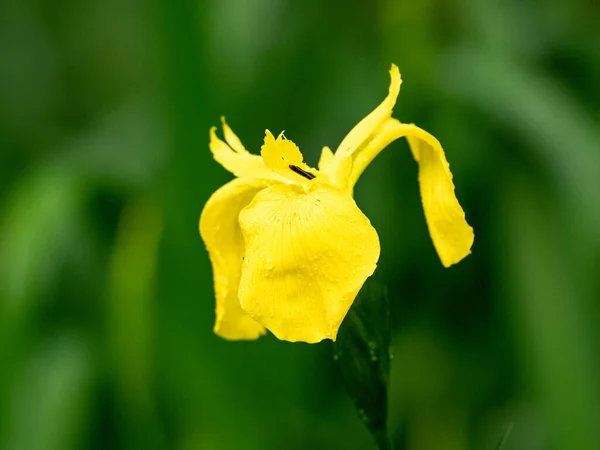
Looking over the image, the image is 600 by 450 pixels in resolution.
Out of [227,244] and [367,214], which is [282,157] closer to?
[227,244]

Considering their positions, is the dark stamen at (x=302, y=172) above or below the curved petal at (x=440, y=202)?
above

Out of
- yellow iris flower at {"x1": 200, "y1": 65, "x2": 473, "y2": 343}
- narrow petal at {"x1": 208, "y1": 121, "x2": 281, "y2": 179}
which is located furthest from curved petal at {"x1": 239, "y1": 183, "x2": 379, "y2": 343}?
narrow petal at {"x1": 208, "y1": 121, "x2": 281, "y2": 179}

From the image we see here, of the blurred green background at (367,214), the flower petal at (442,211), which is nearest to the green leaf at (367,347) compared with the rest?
the flower petal at (442,211)

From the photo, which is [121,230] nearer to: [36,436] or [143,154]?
[143,154]

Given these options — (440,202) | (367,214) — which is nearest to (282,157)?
(440,202)

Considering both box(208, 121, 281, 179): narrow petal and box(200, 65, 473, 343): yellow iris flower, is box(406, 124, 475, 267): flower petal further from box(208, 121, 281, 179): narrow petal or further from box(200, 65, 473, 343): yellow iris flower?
box(208, 121, 281, 179): narrow petal

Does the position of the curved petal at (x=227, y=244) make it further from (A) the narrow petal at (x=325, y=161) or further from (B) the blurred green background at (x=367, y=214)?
(B) the blurred green background at (x=367, y=214)
